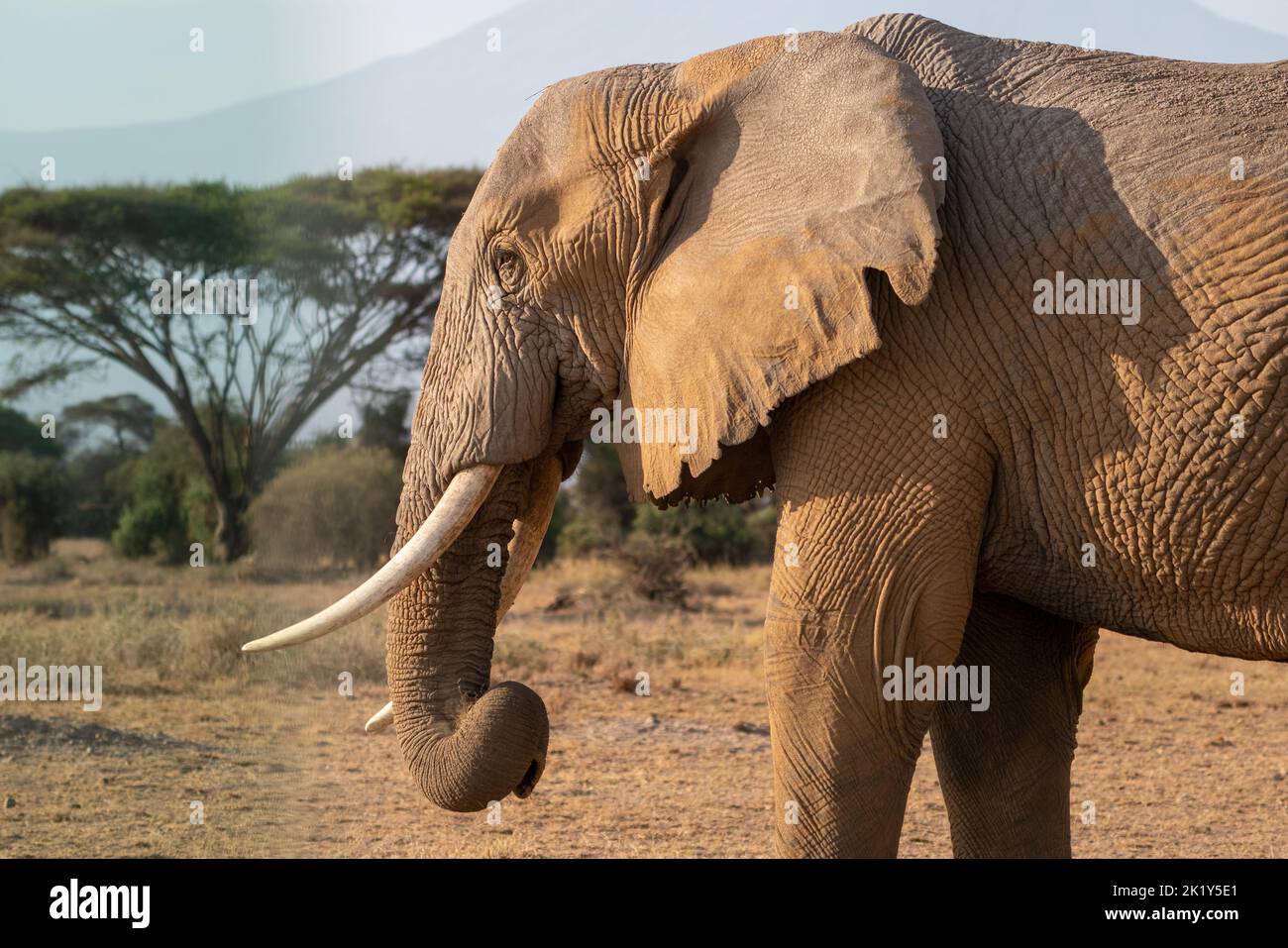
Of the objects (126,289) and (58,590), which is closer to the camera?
(58,590)

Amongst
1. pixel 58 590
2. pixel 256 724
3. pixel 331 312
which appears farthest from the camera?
pixel 331 312

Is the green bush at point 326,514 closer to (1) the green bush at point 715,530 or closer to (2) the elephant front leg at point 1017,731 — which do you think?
(1) the green bush at point 715,530

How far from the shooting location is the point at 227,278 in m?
17.1

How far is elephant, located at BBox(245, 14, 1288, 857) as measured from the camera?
4012 millimetres

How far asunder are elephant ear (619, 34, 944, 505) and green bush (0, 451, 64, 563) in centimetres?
1449

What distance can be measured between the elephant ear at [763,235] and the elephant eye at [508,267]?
14.2 inches

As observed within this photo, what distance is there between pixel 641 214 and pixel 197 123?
16.7m

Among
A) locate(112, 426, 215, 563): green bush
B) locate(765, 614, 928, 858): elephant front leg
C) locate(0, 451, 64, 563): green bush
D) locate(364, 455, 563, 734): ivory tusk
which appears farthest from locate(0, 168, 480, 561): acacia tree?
locate(765, 614, 928, 858): elephant front leg

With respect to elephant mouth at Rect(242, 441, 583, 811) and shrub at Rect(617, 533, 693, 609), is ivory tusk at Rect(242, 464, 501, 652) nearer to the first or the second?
elephant mouth at Rect(242, 441, 583, 811)

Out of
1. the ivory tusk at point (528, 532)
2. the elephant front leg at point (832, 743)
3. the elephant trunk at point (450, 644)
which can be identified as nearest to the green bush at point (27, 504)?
the ivory tusk at point (528, 532)

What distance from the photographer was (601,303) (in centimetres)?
455
